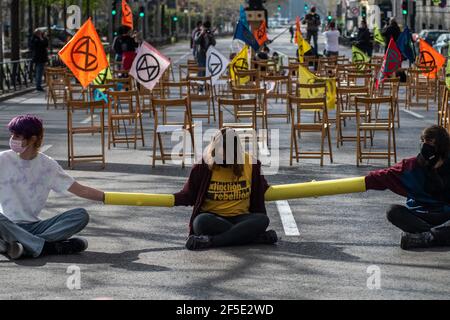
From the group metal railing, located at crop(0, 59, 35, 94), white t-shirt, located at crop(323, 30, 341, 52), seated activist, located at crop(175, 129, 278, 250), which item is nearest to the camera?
seated activist, located at crop(175, 129, 278, 250)

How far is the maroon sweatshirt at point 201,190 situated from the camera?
1126cm

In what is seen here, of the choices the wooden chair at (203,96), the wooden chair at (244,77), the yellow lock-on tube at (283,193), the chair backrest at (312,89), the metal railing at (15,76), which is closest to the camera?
the yellow lock-on tube at (283,193)

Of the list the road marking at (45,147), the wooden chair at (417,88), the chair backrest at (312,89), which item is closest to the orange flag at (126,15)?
the wooden chair at (417,88)

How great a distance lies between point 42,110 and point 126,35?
187 inches

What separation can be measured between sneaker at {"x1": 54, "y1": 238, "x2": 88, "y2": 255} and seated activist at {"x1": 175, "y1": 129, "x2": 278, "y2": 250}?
0.92 meters

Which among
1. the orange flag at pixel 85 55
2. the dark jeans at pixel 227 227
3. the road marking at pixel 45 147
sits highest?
the orange flag at pixel 85 55

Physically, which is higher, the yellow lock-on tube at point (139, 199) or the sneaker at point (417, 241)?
the yellow lock-on tube at point (139, 199)

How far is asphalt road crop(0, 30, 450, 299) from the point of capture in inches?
371

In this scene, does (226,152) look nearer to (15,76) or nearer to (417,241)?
(417,241)

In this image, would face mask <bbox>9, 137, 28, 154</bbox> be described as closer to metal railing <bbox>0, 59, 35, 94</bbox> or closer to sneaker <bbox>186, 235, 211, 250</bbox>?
sneaker <bbox>186, 235, 211, 250</bbox>

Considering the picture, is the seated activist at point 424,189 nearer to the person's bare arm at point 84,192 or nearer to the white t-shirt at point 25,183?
the person's bare arm at point 84,192

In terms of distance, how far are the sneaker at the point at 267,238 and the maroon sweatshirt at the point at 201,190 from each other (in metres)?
0.20

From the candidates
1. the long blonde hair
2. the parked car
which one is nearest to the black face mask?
the long blonde hair

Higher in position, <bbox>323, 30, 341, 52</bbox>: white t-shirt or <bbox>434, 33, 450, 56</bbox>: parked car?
<bbox>323, 30, 341, 52</bbox>: white t-shirt
